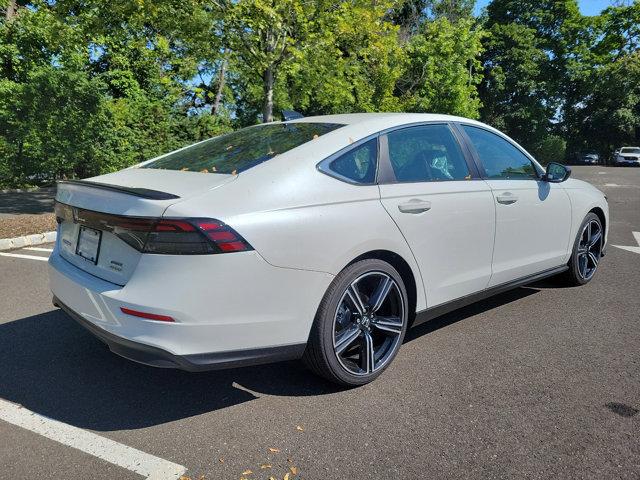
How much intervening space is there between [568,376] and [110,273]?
279 centimetres

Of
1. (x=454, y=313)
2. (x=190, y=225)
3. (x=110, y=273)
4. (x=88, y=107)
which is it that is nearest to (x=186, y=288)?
(x=190, y=225)

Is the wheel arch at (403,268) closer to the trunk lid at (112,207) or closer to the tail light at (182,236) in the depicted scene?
the tail light at (182,236)

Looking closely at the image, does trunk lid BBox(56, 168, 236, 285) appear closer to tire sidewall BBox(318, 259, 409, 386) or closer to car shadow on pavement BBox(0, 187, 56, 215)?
tire sidewall BBox(318, 259, 409, 386)

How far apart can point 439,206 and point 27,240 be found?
629cm

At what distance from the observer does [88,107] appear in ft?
46.8

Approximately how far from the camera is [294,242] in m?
2.66

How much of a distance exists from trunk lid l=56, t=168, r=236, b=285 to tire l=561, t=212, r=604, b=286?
12.2 ft

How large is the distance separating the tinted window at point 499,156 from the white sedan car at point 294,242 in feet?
0.07

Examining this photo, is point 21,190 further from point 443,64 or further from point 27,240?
point 443,64

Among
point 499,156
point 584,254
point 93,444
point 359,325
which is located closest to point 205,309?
point 93,444

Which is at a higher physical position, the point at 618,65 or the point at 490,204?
the point at 618,65

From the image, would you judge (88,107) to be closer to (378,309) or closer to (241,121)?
(241,121)

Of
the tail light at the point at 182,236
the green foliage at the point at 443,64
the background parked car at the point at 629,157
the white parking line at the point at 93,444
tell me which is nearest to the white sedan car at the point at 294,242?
the tail light at the point at 182,236

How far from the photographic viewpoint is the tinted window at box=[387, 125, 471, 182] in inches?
133
